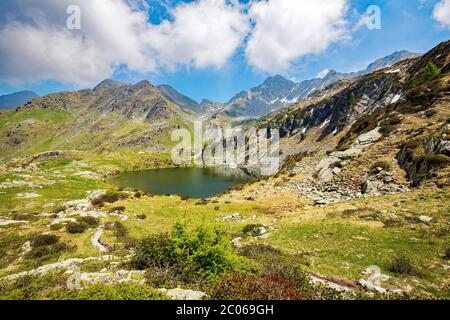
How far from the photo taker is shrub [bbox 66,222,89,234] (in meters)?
28.2

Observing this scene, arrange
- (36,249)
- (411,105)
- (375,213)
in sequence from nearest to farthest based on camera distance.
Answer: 1. (36,249)
2. (375,213)
3. (411,105)

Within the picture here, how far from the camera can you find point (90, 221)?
3180cm

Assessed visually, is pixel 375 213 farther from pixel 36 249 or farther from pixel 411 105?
pixel 411 105

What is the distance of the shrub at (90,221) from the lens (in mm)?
31125

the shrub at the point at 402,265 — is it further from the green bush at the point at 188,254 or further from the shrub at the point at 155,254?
the shrub at the point at 155,254

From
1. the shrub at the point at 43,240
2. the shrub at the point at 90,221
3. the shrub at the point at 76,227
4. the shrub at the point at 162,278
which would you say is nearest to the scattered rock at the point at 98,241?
the shrub at the point at 76,227

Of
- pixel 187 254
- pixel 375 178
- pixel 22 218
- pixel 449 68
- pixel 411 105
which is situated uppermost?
pixel 449 68

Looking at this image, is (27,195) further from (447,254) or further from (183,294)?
(447,254)

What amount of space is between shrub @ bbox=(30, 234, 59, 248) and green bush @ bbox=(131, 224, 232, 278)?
46.2ft

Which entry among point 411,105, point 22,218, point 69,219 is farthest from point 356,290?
point 411,105

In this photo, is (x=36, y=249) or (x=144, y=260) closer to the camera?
(x=144, y=260)

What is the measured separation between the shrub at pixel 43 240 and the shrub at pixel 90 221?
5.54m
